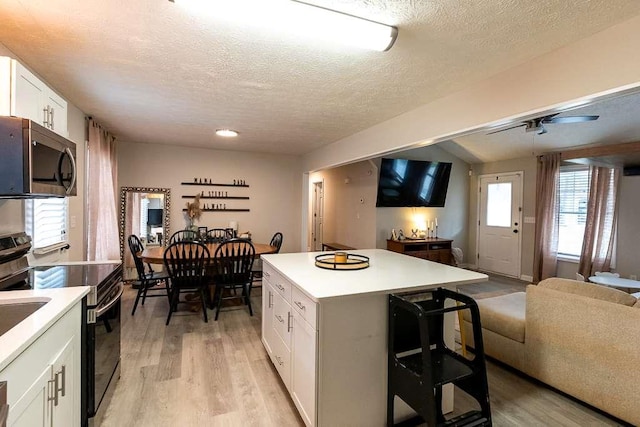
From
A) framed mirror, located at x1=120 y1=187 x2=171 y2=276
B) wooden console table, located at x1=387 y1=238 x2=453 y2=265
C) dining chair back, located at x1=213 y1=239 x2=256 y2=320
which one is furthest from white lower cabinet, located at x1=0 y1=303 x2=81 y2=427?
wooden console table, located at x1=387 y1=238 x2=453 y2=265

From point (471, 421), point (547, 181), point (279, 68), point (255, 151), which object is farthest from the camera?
point (255, 151)

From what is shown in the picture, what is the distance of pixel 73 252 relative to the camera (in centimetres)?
320

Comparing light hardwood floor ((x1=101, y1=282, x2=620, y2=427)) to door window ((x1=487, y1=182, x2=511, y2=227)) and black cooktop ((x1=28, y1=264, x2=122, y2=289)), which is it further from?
door window ((x1=487, y1=182, x2=511, y2=227))

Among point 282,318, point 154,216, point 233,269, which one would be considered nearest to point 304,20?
point 282,318

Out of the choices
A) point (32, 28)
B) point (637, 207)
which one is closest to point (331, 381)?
point (32, 28)

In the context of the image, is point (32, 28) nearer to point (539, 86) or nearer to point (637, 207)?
point (539, 86)

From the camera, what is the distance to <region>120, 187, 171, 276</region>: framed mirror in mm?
5043

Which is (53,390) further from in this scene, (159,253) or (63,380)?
(159,253)

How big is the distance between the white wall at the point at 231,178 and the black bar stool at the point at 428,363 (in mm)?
4460

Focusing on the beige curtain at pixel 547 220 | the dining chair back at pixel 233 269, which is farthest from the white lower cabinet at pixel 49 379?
the beige curtain at pixel 547 220

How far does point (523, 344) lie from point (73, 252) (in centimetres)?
434

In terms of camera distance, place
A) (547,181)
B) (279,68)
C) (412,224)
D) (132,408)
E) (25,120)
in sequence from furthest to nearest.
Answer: (412,224), (547,181), (279,68), (132,408), (25,120)

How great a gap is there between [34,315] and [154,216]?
4.31 metres

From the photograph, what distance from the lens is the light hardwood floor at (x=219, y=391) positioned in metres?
1.94
